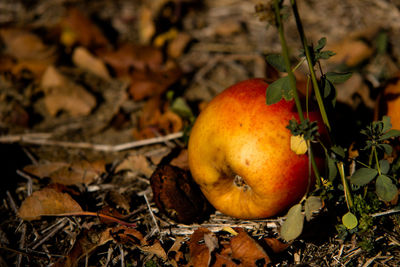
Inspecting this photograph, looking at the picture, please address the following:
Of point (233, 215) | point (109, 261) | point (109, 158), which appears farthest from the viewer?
point (109, 158)

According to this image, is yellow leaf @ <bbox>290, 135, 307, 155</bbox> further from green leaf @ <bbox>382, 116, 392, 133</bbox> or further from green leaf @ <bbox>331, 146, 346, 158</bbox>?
green leaf @ <bbox>382, 116, 392, 133</bbox>

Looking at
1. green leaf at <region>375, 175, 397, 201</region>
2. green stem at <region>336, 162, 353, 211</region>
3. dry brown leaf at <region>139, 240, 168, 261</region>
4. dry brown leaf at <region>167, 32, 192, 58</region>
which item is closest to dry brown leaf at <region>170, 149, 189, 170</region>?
dry brown leaf at <region>139, 240, 168, 261</region>

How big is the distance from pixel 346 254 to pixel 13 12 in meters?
4.36

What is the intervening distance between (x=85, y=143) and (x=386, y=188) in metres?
2.08

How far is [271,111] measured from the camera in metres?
1.68

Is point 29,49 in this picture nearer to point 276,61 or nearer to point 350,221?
point 276,61

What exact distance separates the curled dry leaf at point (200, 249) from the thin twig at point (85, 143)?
0.94 meters

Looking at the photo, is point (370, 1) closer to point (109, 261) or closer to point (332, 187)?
point (332, 187)

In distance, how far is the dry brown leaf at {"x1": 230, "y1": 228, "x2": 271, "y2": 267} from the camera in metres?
1.61

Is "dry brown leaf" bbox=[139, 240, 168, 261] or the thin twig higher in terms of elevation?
the thin twig

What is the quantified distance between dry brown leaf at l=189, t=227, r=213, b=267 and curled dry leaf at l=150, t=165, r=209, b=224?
136 mm

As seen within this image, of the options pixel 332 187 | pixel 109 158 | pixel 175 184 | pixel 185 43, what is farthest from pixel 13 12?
pixel 332 187

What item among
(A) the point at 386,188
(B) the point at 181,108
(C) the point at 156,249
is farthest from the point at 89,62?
(A) the point at 386,188

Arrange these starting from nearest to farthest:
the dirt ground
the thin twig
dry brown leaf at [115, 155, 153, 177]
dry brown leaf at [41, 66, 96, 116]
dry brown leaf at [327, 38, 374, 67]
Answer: the dirt ground → dry brown leaf at [115, 155, 153, 177] → the thin twig → dry brown leaf at [41, 66, 96, 116] → dry brown leaf at [327, 38, 374, 67]
